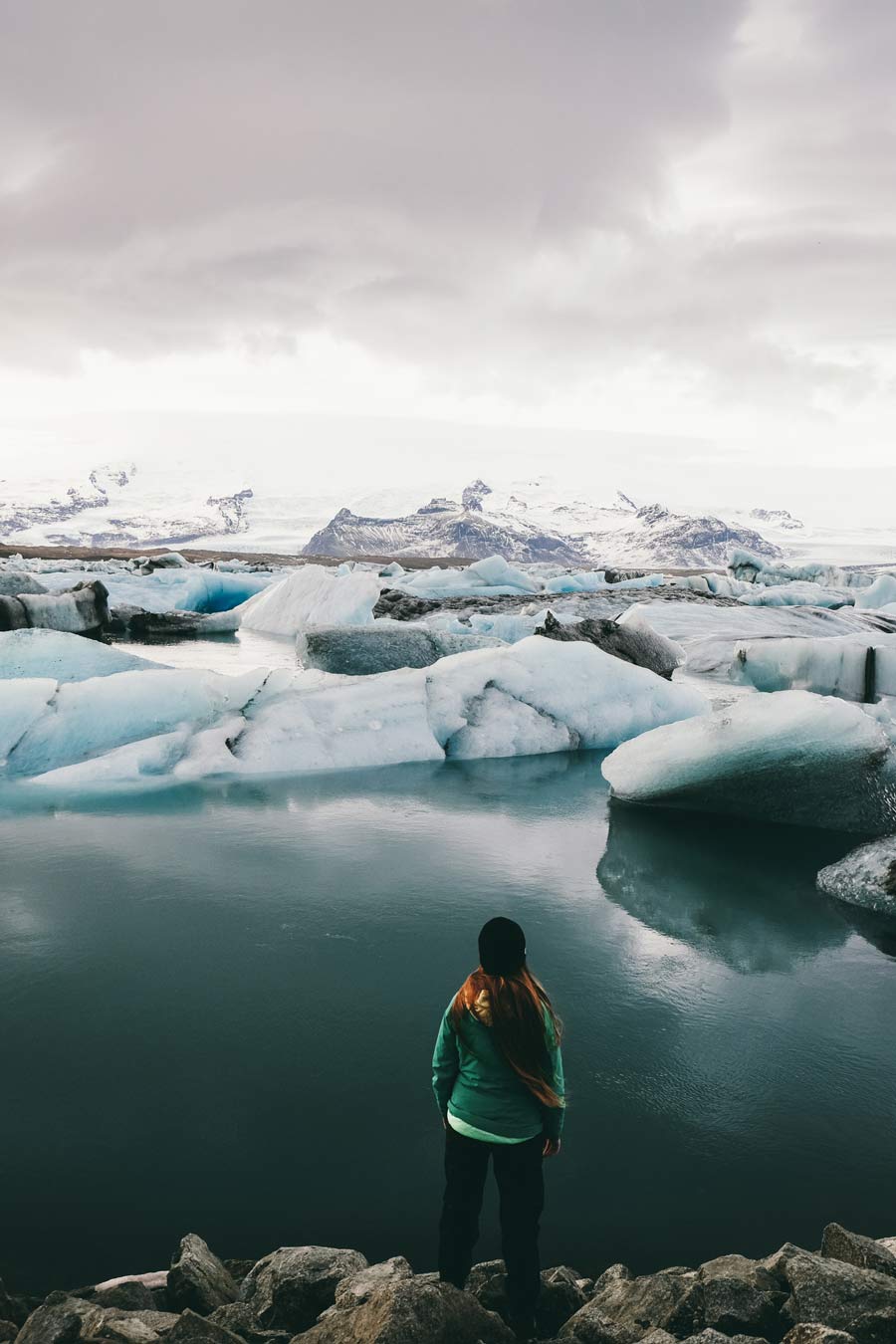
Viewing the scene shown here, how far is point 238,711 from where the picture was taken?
8.46 meters

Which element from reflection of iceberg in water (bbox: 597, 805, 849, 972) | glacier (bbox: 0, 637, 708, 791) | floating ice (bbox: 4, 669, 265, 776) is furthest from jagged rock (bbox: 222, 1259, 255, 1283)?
floating ice (bbox: 4, 669, 265, 776)

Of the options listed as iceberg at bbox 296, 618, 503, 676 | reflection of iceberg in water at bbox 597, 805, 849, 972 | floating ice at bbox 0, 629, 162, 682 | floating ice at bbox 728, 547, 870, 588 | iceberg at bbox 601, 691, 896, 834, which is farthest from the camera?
floating ice at bbox 728, 547, 870, 588

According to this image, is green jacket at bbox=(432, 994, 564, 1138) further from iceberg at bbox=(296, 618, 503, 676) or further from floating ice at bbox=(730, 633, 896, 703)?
floating ice at bbox=(730, 633, 896, 703)

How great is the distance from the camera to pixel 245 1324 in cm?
204

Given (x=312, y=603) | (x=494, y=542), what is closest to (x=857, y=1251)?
(x=312, y=603)

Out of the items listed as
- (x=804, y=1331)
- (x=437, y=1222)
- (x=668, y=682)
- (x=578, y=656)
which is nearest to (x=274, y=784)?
(x=578, y=656)

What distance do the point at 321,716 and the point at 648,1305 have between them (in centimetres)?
661

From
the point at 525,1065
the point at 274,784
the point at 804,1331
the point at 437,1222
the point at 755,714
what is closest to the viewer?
the point at 804,1331

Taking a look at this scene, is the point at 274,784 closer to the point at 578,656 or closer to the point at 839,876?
the point at 578,656

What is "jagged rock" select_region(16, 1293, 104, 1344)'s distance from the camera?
6.16 feet

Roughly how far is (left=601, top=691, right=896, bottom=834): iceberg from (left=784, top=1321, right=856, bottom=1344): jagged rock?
4.57m

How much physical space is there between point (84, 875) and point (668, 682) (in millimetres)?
6261

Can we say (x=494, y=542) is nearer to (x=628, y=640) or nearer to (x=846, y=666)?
(x=628, y=640)

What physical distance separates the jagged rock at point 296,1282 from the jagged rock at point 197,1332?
20cm
